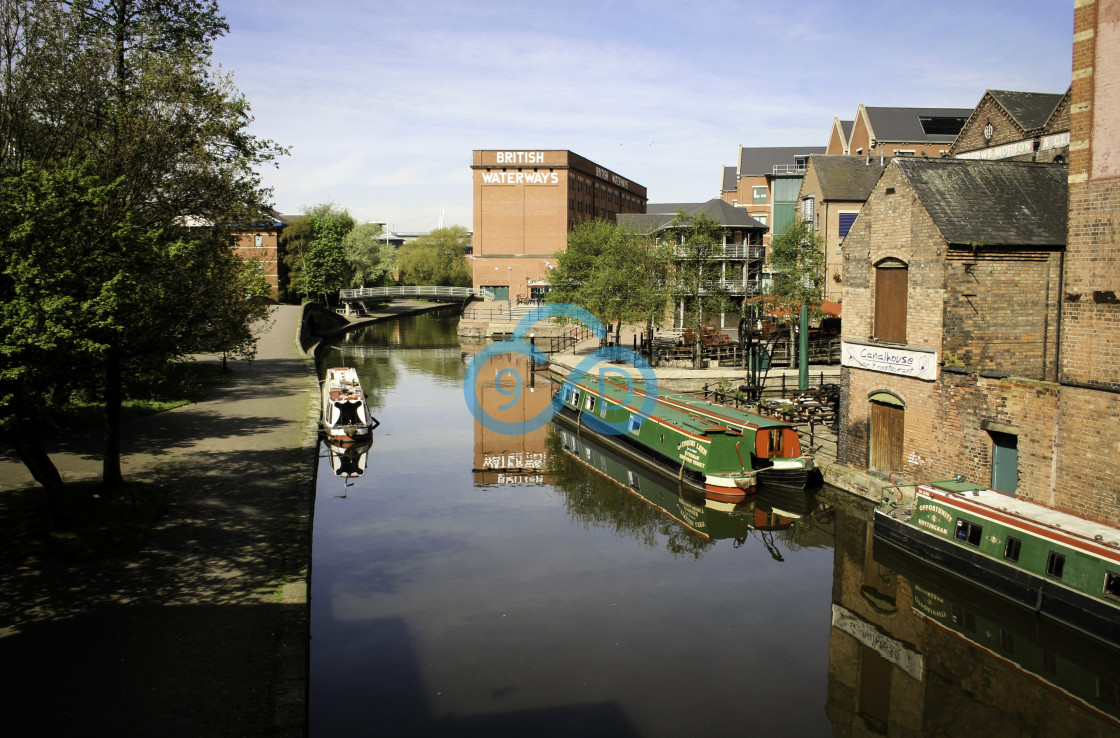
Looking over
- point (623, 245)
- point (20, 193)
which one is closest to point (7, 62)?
point (20, 193)

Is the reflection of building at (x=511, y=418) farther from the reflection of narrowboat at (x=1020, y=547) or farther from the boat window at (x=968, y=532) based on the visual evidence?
the boat window at (x=968, y=532)

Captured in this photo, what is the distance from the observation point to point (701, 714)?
974 cm

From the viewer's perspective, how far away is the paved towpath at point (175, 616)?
26.3 ft

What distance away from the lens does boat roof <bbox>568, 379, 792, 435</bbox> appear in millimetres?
19062

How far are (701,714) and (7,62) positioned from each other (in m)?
15.0

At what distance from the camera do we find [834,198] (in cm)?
3975

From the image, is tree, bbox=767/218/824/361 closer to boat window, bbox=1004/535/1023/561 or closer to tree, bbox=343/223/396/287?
boat window, bbox=1004/535/1023/561

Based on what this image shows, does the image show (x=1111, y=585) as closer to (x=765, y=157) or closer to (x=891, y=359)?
(x=891, y=359)

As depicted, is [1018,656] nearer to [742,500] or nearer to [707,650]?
[707,650]

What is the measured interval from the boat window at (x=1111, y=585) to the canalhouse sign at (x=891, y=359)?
582 cm

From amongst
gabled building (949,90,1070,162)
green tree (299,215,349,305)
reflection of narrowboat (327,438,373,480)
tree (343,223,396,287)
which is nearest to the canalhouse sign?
gabled building (949,90,1070,162)

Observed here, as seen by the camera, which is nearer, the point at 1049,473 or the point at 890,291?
the point at 1049,473

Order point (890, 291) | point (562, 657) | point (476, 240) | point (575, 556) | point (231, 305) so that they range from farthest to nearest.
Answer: point (476, 240) < point (890, 291) < point (231, 305) < point (575, 556) < point (562, 657)

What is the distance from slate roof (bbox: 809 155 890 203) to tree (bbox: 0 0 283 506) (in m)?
28.8
